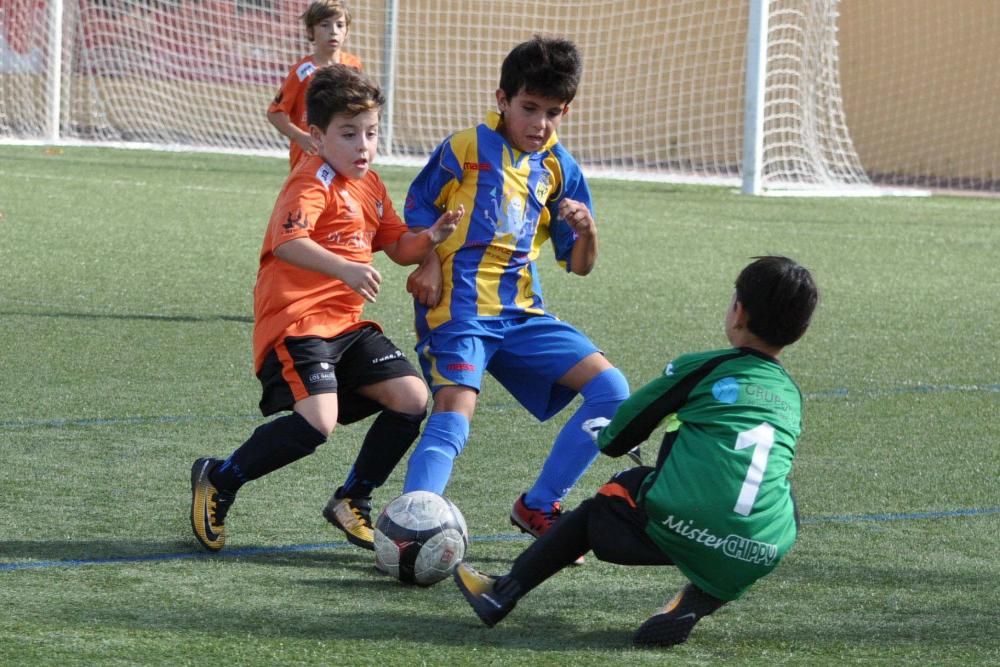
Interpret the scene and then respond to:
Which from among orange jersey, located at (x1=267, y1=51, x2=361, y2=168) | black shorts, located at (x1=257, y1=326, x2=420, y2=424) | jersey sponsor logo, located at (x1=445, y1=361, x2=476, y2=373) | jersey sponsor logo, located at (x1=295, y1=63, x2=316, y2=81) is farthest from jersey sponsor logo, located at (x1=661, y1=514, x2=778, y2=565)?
jersey sponsor logo, located at (x1=295, y1=63, x2=316, y2=81)

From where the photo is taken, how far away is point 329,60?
25.9 feet

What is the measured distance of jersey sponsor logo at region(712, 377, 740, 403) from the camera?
10.6 feet

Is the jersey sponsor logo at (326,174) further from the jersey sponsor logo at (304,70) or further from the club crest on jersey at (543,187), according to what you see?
the jersey sponsor logo at (304,70)

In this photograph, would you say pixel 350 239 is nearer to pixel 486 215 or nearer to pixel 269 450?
pixel 486 215

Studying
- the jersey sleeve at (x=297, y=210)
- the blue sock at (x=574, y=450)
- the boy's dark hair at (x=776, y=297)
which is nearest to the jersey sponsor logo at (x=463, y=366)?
the blue sock at (x=574, y=450)

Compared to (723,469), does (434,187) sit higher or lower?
higher

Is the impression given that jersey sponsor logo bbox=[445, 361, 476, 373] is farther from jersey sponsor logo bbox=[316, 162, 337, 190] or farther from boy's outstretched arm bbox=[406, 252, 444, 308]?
jersey sponsor logo bbox=[316, 162, 337, 190]

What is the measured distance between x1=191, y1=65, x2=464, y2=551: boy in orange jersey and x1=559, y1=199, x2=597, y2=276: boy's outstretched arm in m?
0.30

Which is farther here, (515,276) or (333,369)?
(515,276)

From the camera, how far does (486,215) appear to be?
13.9 feet

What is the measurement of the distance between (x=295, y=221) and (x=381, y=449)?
2.04ft

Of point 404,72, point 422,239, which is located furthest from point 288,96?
point 404,72

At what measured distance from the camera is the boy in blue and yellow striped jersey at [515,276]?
4.05 metres

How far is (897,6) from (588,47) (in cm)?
386
